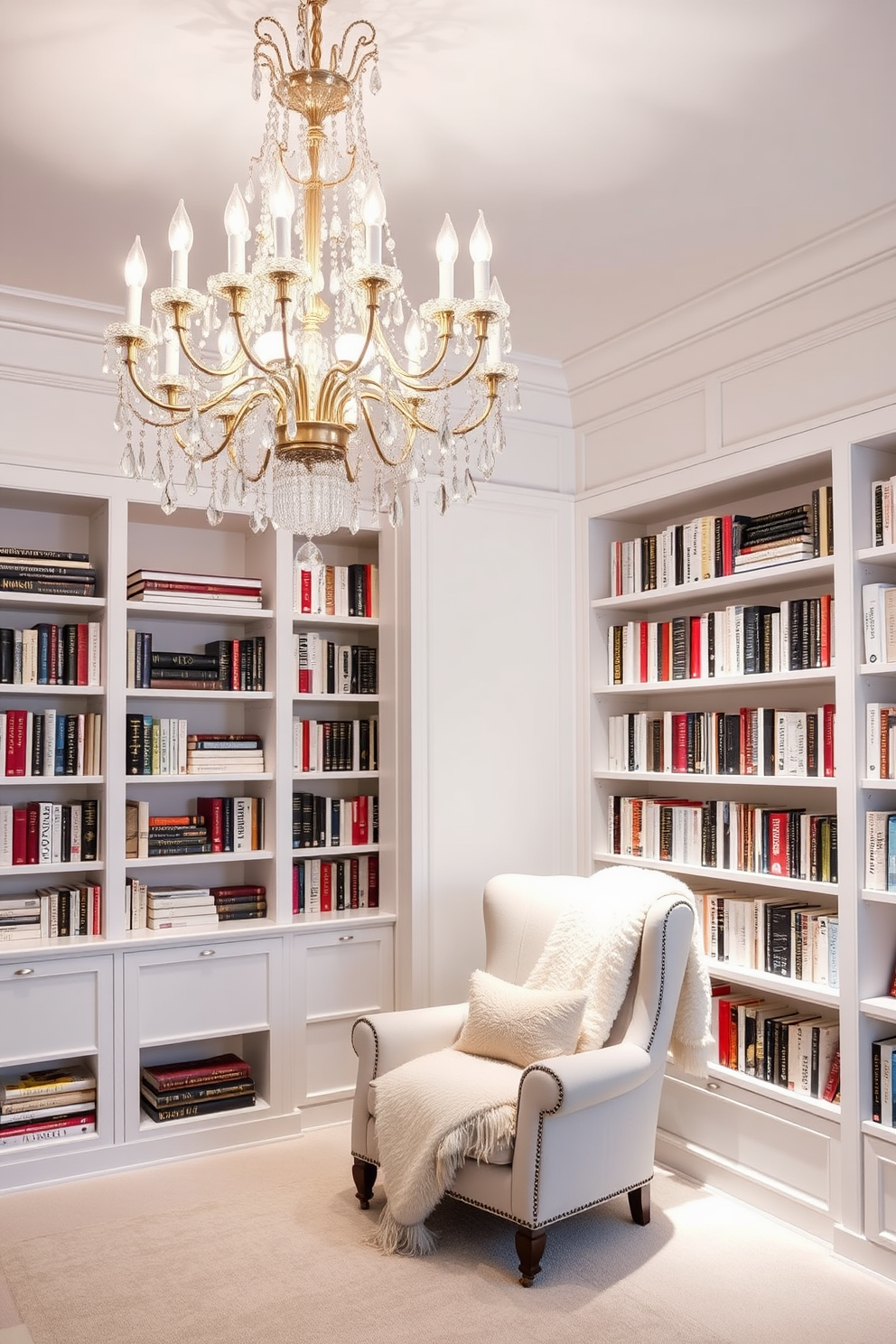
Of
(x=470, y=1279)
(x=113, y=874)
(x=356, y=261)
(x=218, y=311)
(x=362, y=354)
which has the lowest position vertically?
(x=470, y=1279)

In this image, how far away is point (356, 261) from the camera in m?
1.95

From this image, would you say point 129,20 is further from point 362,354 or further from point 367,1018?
point 367,1018

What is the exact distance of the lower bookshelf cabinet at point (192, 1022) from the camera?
3.46 metres

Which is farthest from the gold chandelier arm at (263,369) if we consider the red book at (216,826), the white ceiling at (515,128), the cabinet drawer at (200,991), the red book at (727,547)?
the cabinet drawer at (200,991)

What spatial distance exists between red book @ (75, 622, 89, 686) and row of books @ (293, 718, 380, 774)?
801mm

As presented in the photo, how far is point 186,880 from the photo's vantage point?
4.09 m

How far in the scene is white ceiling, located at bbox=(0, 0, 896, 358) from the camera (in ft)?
6.98

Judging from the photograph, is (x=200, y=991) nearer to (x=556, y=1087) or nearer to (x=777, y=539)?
(x=556, y=1087)

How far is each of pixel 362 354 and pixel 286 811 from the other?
2.40 metres

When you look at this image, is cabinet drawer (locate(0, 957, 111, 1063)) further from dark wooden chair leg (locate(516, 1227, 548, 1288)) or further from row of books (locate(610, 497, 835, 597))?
row of books (locate(610, 497, 835, 597))

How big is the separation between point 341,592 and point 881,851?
217 centimetres

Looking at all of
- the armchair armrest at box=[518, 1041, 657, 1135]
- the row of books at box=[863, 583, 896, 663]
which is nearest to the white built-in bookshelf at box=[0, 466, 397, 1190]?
the armchair armrest at box=[518, 1041, 657, 1135]

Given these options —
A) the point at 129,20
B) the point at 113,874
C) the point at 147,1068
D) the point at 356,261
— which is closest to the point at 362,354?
the point at 356,261

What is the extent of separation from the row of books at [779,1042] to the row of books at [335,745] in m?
1.55
